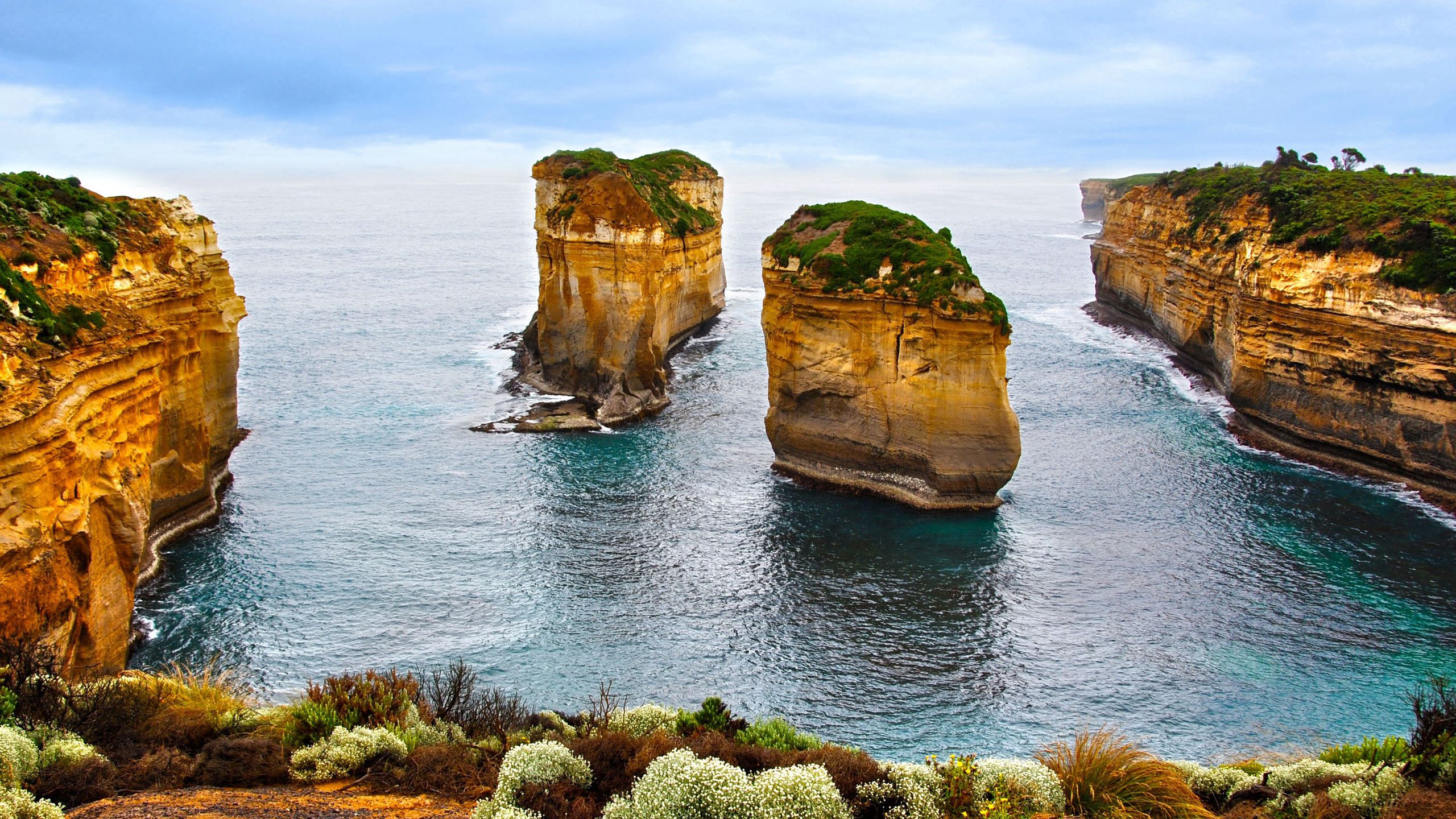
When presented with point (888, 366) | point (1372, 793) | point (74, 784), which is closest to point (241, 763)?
point (74, 784)

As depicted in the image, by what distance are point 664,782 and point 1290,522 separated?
30147 millimetres

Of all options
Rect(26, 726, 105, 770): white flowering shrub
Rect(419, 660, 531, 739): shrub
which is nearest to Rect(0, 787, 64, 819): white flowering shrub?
Rect(26, 726, 105, 770): white flowering shrub

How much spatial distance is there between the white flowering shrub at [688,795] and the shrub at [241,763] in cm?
514

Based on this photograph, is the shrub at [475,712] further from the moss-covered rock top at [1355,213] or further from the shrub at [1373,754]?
the moss-covered rock top at [1355,213]

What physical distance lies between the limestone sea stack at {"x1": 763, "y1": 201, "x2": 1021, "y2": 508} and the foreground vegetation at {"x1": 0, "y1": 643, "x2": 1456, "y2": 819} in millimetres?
19186

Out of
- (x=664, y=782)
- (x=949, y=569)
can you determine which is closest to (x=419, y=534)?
(x=949, y=569)

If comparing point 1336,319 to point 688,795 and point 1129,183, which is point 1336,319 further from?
point 1129,183

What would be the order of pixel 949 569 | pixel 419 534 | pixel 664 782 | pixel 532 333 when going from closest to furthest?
pixel 664 782 < pixel 949 569 < pixel 419 534 < pixel 532 333

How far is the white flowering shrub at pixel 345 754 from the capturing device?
13586mm

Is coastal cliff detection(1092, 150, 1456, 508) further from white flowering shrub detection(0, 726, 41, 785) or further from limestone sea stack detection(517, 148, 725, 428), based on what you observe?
white flowering shrub detection(0, 726, 41, 785)

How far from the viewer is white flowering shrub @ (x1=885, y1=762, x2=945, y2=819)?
12.0 m

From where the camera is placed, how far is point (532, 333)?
195 ft

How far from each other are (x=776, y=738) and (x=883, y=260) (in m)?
24.0

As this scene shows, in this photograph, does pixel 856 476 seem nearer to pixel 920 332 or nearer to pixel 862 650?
pixel 920 332
